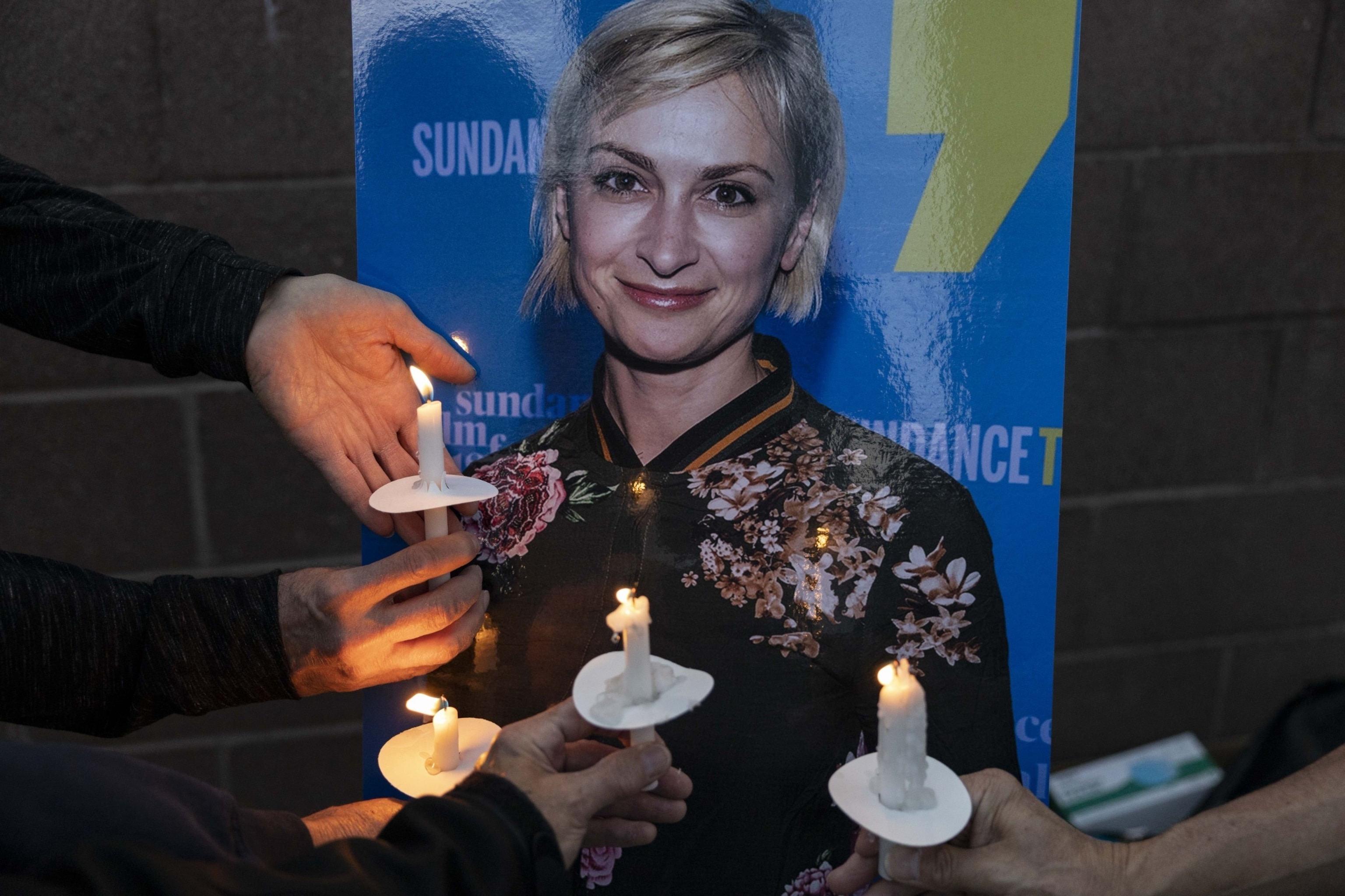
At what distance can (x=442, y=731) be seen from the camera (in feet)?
3.17

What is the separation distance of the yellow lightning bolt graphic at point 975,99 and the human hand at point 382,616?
668 millimetres

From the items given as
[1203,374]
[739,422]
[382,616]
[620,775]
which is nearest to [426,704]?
[382,616]

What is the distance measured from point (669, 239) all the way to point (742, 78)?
0.20m

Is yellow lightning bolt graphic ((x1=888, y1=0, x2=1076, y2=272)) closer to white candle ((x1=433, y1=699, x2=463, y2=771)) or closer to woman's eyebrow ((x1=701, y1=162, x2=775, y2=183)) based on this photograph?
woman's eyebrow ((x1=701, y1=162, x2=775, y2=183))

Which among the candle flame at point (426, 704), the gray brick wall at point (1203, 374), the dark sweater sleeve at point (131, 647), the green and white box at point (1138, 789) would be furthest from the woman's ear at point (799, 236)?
the green and white box at point (1138, 789)

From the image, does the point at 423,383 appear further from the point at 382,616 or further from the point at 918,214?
the point at 918,214

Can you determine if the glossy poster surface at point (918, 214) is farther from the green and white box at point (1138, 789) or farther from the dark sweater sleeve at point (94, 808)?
the green and white box at point (1138, 789)

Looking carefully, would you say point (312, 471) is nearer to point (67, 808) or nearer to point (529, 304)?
point (529, 304)

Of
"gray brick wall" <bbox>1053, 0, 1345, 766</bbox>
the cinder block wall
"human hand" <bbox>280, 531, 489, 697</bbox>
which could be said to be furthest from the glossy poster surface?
"gray brick wall" <bbox>1053, 0, 1345, 766</bbox>

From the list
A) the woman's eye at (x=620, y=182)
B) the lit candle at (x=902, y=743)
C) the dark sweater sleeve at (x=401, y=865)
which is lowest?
the dark sweater sleeve at (x=401, y=865)

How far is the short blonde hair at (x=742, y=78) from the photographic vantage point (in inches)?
41.8

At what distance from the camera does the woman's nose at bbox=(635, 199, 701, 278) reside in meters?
1.08

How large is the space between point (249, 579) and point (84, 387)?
0.90 meters

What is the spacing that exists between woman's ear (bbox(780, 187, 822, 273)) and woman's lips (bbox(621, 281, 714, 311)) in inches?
3.7
